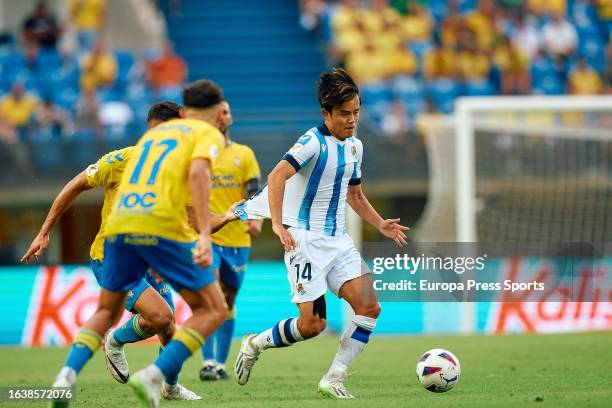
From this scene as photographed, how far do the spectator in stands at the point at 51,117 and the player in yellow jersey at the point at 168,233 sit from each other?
1306 cm

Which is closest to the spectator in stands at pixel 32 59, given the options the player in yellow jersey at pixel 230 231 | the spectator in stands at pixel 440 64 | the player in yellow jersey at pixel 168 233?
the spectator in stands at pixel 440 64

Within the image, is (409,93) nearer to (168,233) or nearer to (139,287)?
(139,287)

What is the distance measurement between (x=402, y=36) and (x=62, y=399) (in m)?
17.4

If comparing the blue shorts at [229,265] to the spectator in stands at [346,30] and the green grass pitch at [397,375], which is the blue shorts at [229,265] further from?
the spectator in stands at [346,30]

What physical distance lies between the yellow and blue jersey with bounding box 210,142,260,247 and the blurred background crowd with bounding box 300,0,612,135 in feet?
33.7

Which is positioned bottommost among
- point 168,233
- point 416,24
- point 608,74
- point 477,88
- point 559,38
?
point 168,233

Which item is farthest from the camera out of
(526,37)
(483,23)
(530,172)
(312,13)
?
(312,13)

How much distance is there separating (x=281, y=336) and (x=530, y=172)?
899cm

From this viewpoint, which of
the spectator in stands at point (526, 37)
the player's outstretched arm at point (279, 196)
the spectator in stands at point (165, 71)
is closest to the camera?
the player's outstretched arm at point (279, 196)

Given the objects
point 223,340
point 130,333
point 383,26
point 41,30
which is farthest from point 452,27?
point 130,333

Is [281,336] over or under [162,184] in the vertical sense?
under

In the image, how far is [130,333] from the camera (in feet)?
30.3

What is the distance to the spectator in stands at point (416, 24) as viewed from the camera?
77.6 feet

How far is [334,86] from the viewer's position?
8789mm
